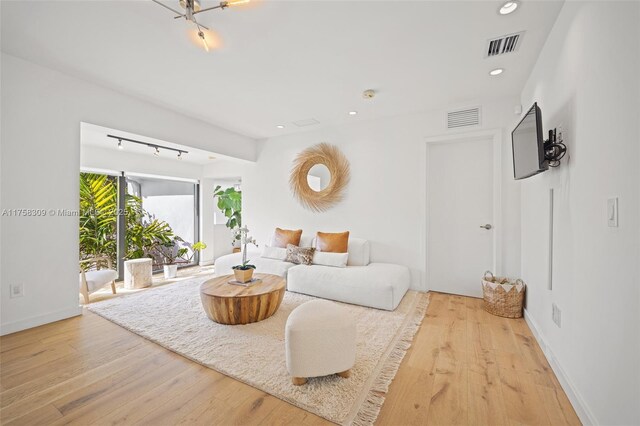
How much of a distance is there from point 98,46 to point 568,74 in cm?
367

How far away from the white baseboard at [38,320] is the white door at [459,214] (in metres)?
4.42

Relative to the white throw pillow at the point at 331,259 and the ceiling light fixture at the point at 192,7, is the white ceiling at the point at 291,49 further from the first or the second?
the white throw pillow at the point at 331,259

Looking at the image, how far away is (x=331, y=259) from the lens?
12.3 ft

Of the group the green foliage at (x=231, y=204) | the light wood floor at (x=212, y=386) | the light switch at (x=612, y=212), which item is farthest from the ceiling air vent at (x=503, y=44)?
the green foliage at (x=231, y=204)

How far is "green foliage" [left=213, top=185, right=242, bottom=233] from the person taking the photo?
6094 mm

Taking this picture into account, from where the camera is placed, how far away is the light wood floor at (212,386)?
1508mm

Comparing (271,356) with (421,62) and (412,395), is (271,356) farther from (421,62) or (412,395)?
(421,62)

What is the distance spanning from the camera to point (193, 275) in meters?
4.97

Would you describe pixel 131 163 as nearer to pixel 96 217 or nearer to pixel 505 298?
pixel 96 217

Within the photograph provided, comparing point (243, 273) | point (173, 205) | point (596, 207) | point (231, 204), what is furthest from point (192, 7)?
point (173, 205)

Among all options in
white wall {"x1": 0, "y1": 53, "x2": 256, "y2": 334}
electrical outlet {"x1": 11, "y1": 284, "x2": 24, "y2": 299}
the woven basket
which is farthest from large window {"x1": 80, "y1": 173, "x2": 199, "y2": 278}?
the woven basket

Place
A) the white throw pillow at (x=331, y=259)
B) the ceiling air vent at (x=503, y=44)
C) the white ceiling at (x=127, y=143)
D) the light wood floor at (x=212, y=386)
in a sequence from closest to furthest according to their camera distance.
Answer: the light wood floor at (x=212, y=386) < the ceiling air vent at (x=503, y=44) < the white ceiling at (x=127, y=143) < the white throw pillow at (x=331, y=259)

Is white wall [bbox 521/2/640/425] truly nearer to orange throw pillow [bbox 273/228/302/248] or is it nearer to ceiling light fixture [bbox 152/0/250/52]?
ceiling light fixture [bbox 152/0/250/52]

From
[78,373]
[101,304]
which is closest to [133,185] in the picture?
[101,304]
